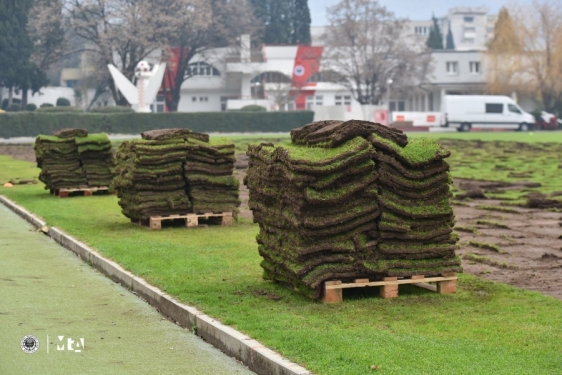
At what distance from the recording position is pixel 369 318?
32.6 ft

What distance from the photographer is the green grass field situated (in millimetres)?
8062

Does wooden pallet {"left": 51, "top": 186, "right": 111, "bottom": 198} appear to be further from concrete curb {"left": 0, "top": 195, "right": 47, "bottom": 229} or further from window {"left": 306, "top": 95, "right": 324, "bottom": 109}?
window {"left": 306, "top": 95, "right": 324, "bottom": 109}

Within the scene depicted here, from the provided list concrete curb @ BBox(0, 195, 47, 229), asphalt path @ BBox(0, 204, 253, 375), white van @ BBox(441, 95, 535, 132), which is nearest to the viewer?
asphalt path @ BBox(0, 204, 253, 375)

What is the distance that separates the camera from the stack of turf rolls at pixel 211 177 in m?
18.9

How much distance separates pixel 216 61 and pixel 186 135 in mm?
92420

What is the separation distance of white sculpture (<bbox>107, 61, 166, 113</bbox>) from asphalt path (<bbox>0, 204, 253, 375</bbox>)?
67.3 m

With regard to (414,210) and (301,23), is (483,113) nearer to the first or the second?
(301,23)

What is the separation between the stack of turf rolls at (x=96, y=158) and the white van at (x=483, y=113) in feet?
209

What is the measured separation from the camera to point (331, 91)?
115 metres

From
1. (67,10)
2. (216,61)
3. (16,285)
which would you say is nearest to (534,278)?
(16,285)

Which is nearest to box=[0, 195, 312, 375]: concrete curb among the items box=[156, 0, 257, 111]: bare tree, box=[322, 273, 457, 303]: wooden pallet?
box=[322, 273, 457, 303]: wooden pallet

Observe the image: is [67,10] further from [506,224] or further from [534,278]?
[534,278]

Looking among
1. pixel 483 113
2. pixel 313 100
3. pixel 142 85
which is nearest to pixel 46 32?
pixel 142 85

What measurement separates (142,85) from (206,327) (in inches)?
2888
